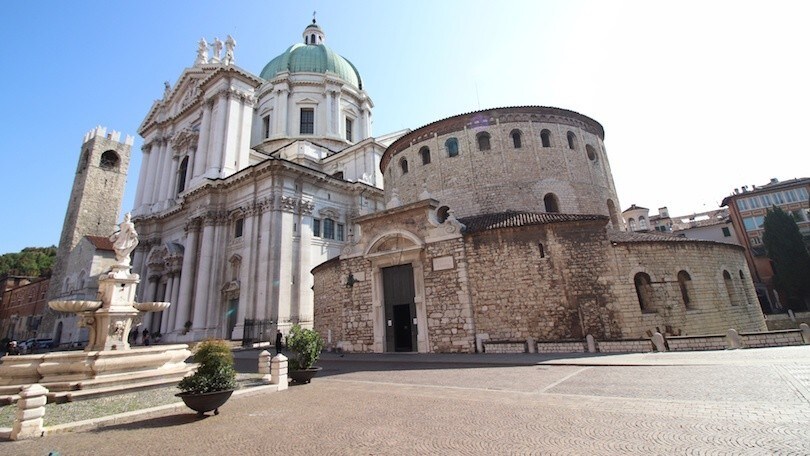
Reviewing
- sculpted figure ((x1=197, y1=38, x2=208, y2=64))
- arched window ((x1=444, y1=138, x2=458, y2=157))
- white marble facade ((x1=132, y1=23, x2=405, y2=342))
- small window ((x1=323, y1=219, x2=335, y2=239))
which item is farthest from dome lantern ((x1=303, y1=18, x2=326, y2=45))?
arched window ((x1=444, y1=138, x2=458, y2=157))

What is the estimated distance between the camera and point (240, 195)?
90.0 feet

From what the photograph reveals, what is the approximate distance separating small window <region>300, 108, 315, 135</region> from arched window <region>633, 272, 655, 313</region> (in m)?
34.1

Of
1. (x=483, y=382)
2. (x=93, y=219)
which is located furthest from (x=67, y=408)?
(x=93, y=219)

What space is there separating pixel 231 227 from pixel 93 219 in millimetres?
27288

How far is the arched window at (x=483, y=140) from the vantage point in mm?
20344

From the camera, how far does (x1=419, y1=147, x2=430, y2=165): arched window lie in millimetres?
21844

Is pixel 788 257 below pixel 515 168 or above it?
below

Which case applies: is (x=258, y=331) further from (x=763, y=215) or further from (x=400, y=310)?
(x=763, y=215)

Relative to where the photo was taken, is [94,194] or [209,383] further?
[94,194]

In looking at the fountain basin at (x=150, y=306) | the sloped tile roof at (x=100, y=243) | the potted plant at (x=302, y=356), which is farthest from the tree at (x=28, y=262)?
the potted plant at (x=302, y=356)

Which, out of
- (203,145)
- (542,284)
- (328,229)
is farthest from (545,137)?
(203,145)

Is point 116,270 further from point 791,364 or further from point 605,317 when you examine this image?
point 791,364

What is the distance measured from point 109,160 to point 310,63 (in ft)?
93.6

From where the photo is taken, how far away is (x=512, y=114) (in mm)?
20297
